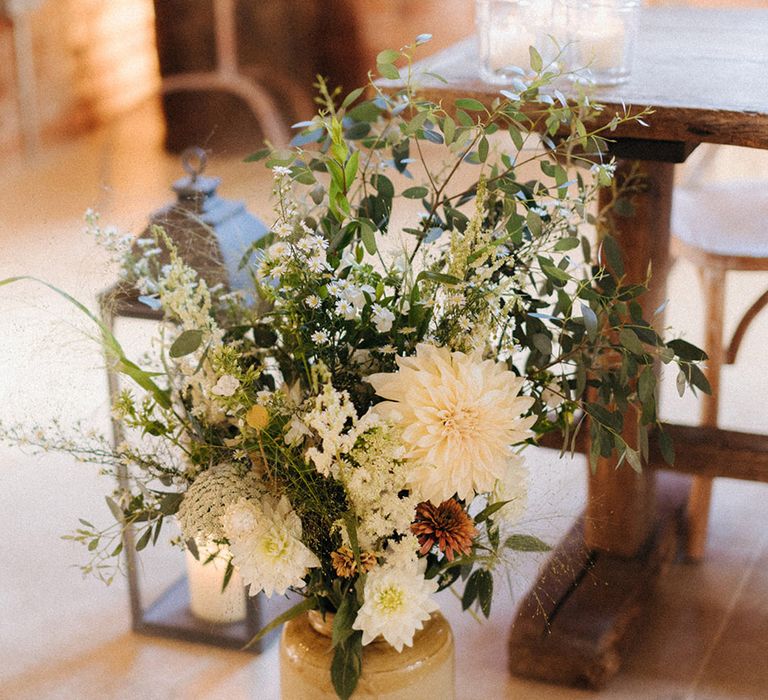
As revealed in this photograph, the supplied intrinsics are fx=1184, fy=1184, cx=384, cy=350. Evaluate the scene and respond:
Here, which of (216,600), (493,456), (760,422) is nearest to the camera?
(493,456)

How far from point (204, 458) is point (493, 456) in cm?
28

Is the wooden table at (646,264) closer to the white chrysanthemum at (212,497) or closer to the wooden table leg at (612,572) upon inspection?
the wooden table leg at (612,572)

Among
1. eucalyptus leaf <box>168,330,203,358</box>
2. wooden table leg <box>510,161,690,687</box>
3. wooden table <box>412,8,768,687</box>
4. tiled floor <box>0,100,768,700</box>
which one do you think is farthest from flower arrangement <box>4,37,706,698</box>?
wooden table leg <box>510,161,690,687</box>

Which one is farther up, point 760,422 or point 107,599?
point 760,422

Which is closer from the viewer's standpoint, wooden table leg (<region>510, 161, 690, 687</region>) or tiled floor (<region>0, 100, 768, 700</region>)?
tiled floor (<region>0, 100, 768, 700</region>)

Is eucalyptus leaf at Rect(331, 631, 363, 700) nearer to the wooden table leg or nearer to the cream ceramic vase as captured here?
the cream ceramic vase

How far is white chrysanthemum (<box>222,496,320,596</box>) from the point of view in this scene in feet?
3.22

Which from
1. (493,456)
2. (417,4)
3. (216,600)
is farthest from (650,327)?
(417,4)

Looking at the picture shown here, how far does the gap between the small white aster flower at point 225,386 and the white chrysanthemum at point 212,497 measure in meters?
0.08

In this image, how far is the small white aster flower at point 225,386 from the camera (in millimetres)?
998

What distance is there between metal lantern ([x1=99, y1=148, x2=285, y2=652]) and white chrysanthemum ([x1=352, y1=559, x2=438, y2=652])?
0.83 ft

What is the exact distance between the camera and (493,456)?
976 millimetres

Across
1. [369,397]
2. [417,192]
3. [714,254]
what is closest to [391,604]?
[369,397]

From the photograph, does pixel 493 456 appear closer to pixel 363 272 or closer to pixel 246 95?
pixel 363 272
